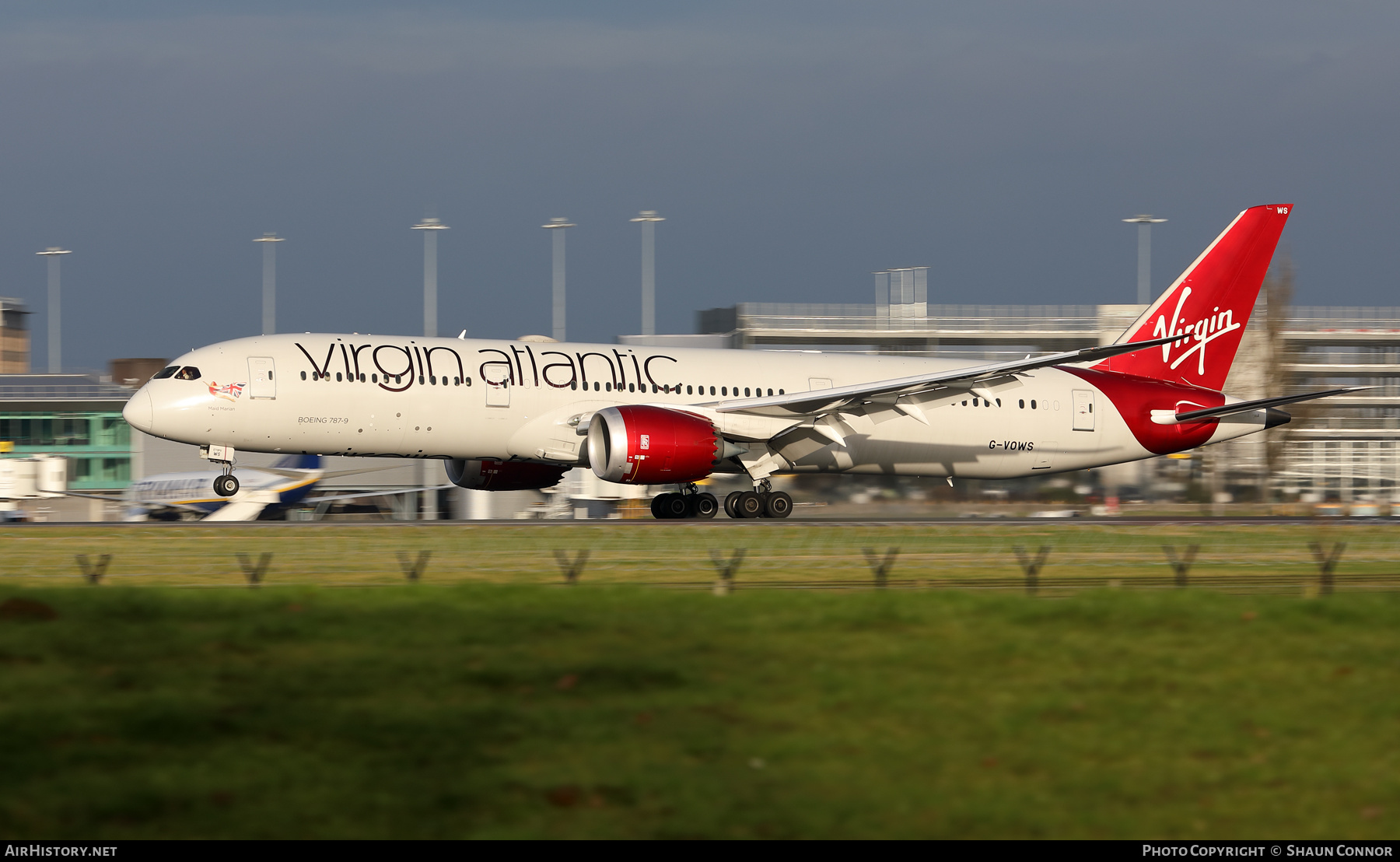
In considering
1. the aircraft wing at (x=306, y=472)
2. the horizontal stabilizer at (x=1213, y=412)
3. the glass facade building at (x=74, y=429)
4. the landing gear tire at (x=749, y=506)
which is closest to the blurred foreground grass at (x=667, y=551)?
the landing gear tire at (x=749, y=506)

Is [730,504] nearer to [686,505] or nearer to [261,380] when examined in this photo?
[686,505]

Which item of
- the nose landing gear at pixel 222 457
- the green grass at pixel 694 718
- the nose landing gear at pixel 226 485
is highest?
the nose landing gear at pixel 222 457

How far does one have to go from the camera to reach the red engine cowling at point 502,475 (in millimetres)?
38688


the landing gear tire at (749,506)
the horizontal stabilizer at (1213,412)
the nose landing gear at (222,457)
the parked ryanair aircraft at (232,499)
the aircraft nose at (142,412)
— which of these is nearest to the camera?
the aircraft nose at (142,412)

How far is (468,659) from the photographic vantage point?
13828mm

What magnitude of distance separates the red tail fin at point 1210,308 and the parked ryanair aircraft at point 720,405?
0.05 meters

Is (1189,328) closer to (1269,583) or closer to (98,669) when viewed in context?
(1269,583)

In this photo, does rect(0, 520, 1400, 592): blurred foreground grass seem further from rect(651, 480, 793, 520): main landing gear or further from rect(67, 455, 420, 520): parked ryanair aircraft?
rect(67, 455, 420, 520): parked ryanair aircraft

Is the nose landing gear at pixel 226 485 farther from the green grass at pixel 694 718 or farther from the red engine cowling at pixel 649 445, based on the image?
the green grass at pixel 694 718

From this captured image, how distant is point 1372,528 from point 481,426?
2259 centimetres

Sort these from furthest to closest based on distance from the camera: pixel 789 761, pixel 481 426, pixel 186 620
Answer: pixel 481 426
pixel 186 620
pixel 789 761

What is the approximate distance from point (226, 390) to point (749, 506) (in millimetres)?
13422

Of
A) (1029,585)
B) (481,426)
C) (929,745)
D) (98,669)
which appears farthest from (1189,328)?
(98,669)

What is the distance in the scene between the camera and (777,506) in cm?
3709
